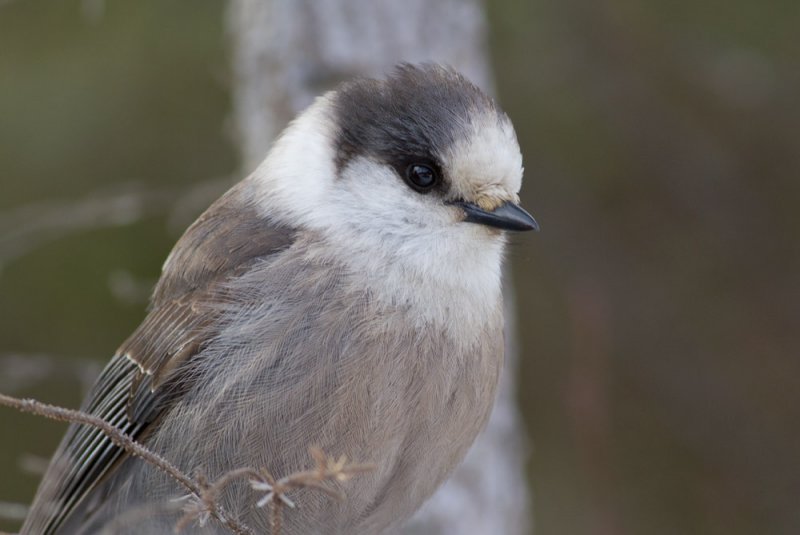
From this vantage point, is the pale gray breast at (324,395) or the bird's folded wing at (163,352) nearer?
the pale gray breast at (324,395)

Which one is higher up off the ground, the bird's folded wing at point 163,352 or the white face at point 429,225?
the white face at point 429,225

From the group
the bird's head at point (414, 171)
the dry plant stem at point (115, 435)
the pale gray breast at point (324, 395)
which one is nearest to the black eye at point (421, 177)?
the bird's head at point (414, 171)

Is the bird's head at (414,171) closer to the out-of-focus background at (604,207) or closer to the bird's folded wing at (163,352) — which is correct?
the bird's folded wing at (163,352)

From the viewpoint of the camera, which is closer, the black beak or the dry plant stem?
the dry plant stem

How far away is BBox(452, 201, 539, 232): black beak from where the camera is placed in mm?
3250

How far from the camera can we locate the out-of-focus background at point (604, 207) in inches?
217

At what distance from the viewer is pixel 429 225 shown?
331cm

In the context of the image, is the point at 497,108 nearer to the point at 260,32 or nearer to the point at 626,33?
the point at 260,32

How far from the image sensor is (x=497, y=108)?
3.47 metres

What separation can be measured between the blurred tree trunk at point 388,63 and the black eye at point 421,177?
1126 mm

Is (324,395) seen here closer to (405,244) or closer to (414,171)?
(405,244)

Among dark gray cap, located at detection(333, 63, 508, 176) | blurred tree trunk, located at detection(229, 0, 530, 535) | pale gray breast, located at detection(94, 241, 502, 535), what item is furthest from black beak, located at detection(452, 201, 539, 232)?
blurred tree trunk, located at detection(229, 0, 530, 535)

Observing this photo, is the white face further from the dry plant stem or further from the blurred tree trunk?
the blurred tree trunk

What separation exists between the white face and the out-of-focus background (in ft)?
6.51
